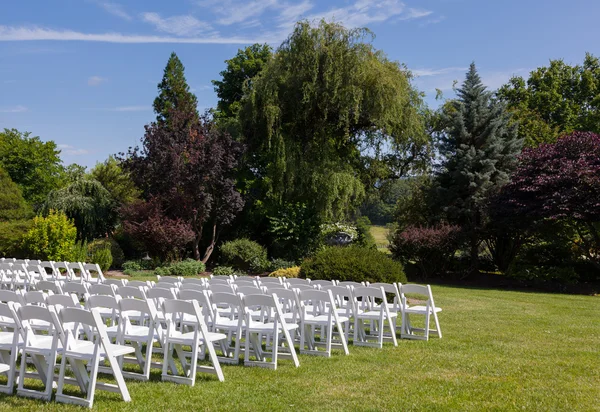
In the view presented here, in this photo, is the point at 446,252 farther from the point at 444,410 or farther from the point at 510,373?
the point at 444,410

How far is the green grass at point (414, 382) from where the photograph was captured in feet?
16.8

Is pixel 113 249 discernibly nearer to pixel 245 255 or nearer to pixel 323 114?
pixel 245 255

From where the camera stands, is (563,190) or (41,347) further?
(563,190)

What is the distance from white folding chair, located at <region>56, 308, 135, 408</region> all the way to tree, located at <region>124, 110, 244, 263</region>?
17850 mm

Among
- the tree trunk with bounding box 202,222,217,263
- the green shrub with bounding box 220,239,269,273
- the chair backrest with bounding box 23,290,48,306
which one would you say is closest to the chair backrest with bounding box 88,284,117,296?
the chair backrest with bounding box 23,290,48,306

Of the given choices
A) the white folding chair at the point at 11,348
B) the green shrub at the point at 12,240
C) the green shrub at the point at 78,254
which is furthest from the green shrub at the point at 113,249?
the white folding chair at the point at 11,348

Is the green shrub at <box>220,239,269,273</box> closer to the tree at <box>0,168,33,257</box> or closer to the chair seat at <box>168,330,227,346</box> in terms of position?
the tree at <box>0,168,33,257</box>

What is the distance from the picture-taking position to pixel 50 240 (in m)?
21.2

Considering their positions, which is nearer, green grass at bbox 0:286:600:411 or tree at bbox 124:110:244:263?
green grass at bbox 0:286:600:411

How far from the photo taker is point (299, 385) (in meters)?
5.80

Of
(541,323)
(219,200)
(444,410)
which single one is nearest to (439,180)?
(219,200)

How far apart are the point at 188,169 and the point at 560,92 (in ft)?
89.4

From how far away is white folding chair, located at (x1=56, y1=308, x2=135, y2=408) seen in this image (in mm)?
4934

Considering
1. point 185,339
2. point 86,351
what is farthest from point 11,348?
point 185,339
